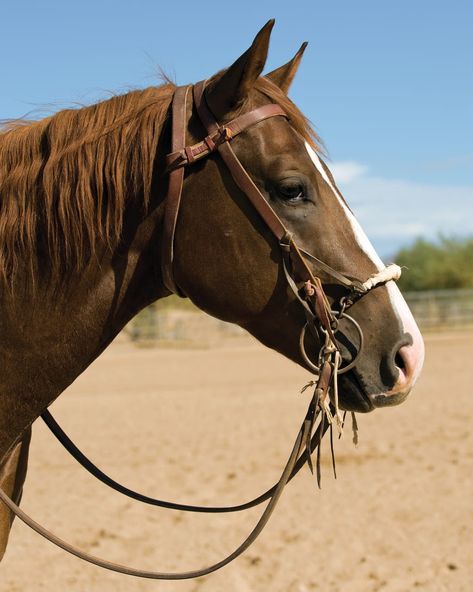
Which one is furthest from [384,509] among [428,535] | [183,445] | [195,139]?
[195,139]

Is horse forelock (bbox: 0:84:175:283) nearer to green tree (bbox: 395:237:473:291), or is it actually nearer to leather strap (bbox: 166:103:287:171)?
leather strap (bbox: 166:103:287:171)

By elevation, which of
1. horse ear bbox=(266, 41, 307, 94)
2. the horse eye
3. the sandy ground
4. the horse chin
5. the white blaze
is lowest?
the sandy ground

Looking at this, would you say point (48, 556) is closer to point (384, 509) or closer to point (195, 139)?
point (384, 509)

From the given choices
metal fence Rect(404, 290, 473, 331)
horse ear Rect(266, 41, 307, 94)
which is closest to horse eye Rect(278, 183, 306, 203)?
horse ear Rect(266, 41, 307, 94)

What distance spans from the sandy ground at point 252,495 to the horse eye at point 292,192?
149 inches

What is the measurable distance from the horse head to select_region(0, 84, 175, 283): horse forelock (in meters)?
0.18

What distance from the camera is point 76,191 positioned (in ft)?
7.66

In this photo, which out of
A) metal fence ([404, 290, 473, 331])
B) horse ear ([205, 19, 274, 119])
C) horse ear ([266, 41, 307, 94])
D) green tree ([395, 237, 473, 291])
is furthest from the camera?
green tree ([395, 237, 473, 291])

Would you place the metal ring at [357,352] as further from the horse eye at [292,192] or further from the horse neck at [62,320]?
the horse neck at [62,320]

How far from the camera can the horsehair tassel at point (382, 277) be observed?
2.28 metres

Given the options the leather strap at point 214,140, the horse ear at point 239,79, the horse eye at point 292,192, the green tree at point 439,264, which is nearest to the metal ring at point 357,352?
the horse eye at point 292,192

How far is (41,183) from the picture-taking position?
236 cm

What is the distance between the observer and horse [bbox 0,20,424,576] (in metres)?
2.31

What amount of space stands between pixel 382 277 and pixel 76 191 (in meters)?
1.03
